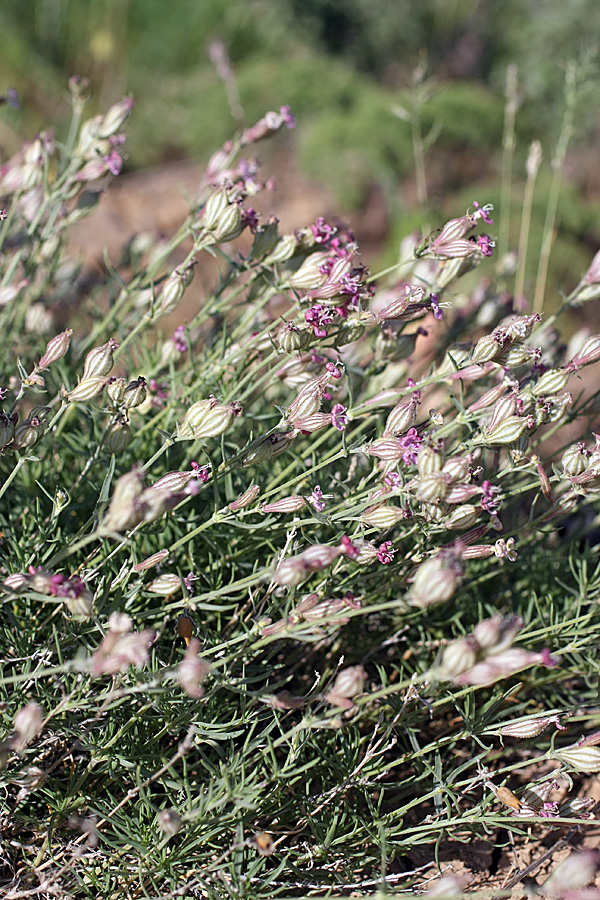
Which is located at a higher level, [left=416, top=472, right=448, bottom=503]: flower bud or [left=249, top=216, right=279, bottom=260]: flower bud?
[left=249, top=216, right=279, bottom=260]: flower bud

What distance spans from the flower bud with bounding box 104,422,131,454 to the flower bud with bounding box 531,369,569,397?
0.94 metres

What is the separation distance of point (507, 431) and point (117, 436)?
878 mm

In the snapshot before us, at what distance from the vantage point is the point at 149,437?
89.6 inches

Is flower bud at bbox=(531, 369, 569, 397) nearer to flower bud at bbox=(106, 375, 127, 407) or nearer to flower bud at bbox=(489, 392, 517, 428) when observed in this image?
flower bud at bbox=(489, 392, 517, 428)

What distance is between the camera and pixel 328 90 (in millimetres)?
8289

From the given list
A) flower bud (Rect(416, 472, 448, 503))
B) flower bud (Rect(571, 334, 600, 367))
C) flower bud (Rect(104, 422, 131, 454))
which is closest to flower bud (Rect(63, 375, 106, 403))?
flower bud (Rect(104, 422, 131, 454))

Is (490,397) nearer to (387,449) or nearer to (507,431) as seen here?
(507,431)

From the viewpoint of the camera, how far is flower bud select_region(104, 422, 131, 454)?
5.82ft

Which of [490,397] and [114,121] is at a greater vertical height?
[114,121]

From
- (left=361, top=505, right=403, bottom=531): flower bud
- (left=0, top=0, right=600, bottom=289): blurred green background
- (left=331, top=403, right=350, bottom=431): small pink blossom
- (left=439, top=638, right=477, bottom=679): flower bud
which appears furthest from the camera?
(left=0, top=0, right=600, bottom=289): blurred green background

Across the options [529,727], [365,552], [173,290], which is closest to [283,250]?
[173,290]

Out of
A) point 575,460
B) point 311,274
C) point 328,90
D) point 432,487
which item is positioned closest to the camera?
point 432,487

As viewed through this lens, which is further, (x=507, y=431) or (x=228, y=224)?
(x=228, y=224)

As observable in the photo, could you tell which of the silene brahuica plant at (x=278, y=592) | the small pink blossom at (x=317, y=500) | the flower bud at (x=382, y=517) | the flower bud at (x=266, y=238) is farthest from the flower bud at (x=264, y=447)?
the flower bud at (x=266, y=238)
